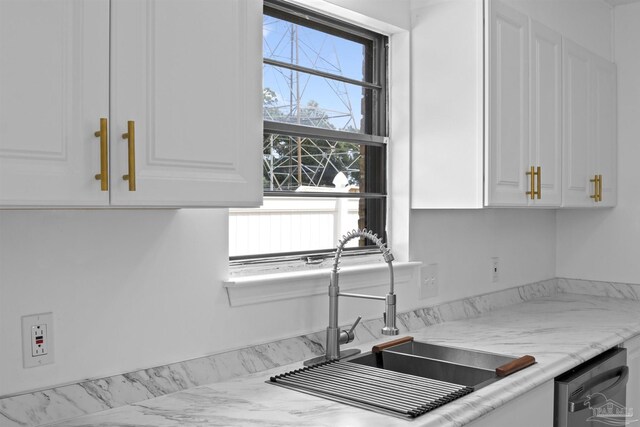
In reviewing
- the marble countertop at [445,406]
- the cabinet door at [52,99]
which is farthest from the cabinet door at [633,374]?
the cabinet door at [52,99]

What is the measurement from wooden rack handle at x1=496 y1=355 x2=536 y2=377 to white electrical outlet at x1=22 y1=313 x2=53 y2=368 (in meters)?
1.23

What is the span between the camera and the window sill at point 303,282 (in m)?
1.90

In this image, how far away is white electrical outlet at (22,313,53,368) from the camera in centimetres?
142

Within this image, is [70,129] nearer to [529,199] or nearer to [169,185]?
[169,185]

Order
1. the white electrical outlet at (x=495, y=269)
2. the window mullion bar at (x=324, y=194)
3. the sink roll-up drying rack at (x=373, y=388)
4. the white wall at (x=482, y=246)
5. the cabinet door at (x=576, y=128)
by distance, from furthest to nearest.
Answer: the white electrical outlet at (x=495, y=269), the cabinet door at (x=576, y=128), the white wall at (x=482, y=246), the window mullion bar at (x=324, y=194), the sink roll-up drying rack at (x=373, y=388)

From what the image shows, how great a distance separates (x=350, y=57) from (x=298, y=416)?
1.44 m

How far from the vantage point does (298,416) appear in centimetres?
151

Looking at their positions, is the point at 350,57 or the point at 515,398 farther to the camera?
the point at 350,57

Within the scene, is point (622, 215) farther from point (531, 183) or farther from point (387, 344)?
point (387, 344)

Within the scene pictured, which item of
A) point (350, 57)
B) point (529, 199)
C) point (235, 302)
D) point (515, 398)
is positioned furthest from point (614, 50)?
point (235, 302)

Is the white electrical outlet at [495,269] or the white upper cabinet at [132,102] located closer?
the white upper cabinet at [132,102]

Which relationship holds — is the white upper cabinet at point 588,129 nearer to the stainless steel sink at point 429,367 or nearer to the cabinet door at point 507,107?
the cabinet door at point 507,107

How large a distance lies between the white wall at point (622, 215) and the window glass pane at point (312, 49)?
169 centimetres

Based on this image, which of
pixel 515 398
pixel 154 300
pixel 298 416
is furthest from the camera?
pixel 515 398
